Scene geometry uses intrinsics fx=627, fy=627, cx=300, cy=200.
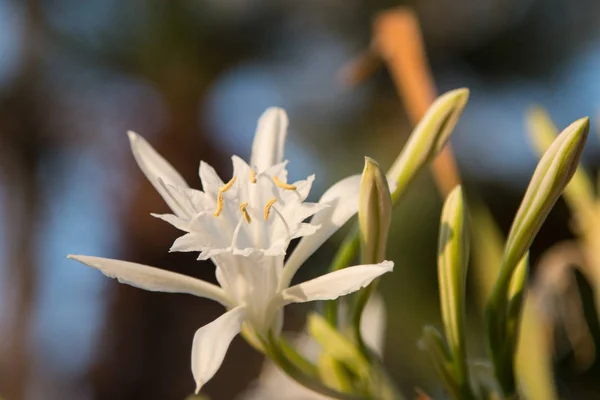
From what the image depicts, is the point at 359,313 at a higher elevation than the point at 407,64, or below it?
below

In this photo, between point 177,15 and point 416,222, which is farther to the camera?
point 177,15

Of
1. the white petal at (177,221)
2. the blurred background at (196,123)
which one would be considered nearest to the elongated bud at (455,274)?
the white petal at (177,221)

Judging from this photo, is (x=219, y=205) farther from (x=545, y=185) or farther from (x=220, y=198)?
(x=545, y=185)

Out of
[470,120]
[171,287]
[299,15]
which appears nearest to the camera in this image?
[171,287]

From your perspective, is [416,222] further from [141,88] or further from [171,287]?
[171,287]

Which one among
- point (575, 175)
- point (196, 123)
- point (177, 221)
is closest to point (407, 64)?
point (575, 175)

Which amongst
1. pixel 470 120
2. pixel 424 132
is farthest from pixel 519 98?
pixel 424 132

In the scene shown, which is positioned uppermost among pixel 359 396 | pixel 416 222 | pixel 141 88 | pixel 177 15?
pixel 177 15
